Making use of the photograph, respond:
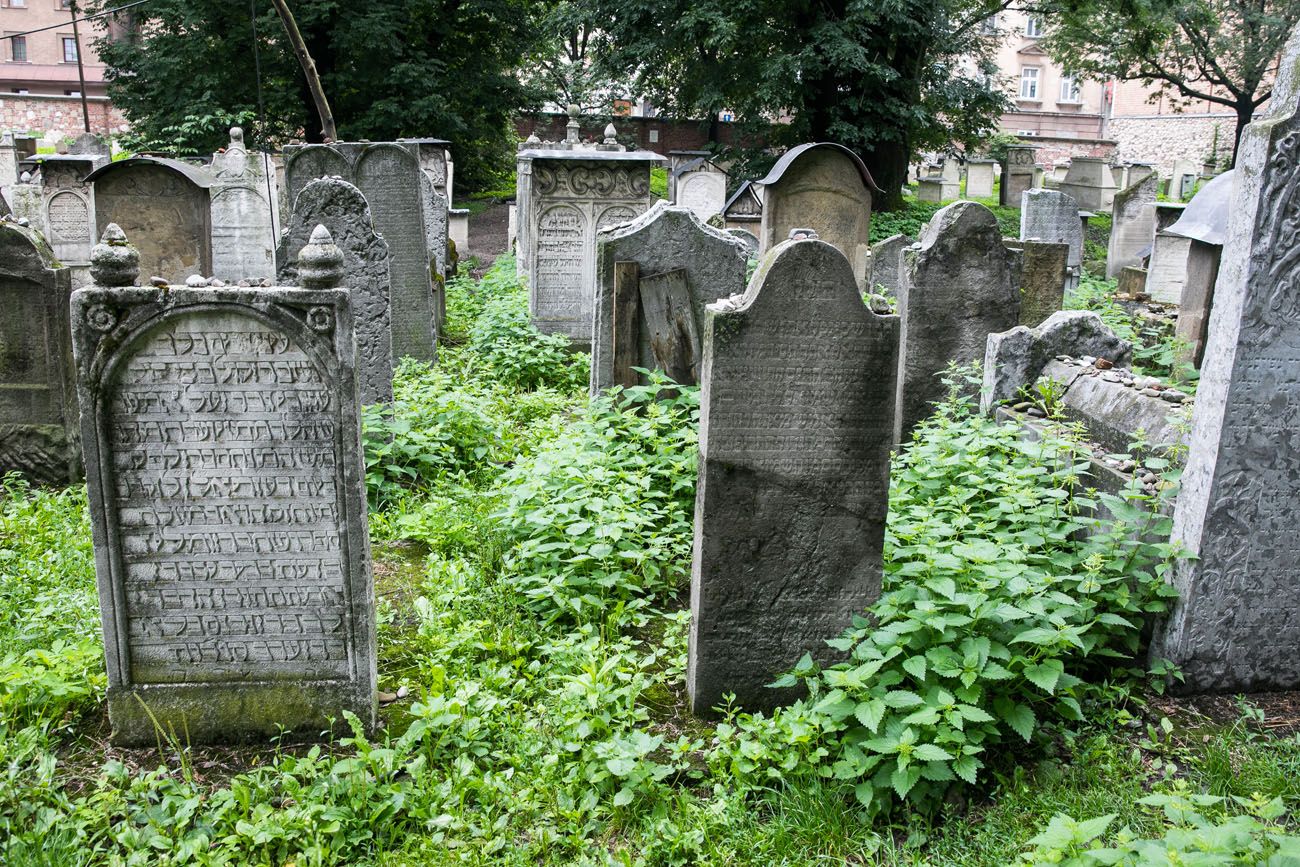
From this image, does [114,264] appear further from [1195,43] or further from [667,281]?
[1195,43]

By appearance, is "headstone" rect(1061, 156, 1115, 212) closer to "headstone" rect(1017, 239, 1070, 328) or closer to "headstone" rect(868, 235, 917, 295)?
"headstone" rect(868, 235, 917, 295)

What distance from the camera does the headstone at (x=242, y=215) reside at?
12.8 m

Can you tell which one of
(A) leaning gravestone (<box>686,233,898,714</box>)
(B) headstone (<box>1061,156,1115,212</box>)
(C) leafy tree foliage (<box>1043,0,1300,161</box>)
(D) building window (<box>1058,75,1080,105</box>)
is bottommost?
(A) leaning gravestone (<box>686,233,898,714</box>)

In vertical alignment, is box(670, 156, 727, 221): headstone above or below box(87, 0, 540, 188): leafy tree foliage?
below

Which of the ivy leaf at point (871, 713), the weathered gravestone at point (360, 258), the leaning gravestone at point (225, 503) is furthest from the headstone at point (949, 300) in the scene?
the leaning gravestone at point (225, 503)

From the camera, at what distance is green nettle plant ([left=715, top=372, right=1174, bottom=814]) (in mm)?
3473

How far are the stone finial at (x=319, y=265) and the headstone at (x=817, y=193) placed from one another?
673 centimetres

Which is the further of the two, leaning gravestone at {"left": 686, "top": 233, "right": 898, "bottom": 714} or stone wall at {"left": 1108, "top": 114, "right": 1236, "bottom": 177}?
stone wall at {"left": 1108, "top": 114, "right": 1236, "bottom": 177}

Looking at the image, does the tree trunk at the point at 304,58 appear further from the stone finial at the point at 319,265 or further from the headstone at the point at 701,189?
the stone finial at the point at 319,265

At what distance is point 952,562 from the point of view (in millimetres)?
3869

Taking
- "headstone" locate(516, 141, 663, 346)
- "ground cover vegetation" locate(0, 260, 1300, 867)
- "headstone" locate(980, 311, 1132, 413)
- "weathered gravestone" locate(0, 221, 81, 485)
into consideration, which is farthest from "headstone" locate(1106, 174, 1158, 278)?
"weathered gravestone" locate(0, 221, 81, 485)

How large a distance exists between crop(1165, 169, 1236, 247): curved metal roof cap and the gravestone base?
8.02 m

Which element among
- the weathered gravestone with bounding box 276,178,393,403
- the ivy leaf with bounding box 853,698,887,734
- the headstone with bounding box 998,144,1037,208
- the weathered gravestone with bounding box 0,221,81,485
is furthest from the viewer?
the headstone with bounding box 998,144,1037,208

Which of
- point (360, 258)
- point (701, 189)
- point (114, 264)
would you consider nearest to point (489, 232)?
point (701, 189)
